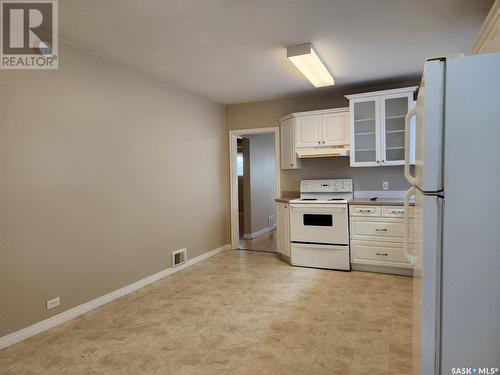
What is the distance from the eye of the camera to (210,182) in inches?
199

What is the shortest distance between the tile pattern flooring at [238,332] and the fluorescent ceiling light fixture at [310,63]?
2.45 m

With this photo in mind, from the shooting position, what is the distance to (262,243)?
6.06 meters

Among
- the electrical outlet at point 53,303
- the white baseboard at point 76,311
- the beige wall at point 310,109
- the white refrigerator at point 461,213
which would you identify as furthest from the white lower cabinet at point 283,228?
the white refrigerator at point 461,213

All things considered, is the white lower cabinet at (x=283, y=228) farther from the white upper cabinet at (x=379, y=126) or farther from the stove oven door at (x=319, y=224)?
the white upper cabinet at (x=379, y=126)

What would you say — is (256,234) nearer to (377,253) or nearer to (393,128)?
(377,253)

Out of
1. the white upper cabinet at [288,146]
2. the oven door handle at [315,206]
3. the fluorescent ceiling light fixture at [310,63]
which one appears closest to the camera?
the fluorescent ceiling light fixture at [310,63]

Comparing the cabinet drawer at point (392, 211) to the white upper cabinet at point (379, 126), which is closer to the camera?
the cabinet drawer at point (392, 211)

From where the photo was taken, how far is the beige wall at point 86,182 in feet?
8.08

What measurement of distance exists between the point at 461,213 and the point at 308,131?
12.0ft

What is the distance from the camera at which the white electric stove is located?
13.6ft

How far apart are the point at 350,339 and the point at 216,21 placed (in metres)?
2.73

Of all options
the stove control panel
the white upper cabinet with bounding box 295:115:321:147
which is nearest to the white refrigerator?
the white upper cabinet with bounding box 295:115:321:147

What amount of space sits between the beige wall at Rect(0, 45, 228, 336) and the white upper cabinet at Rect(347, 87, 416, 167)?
7.78 feet

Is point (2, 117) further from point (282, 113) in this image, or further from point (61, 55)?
point (282, 113)
